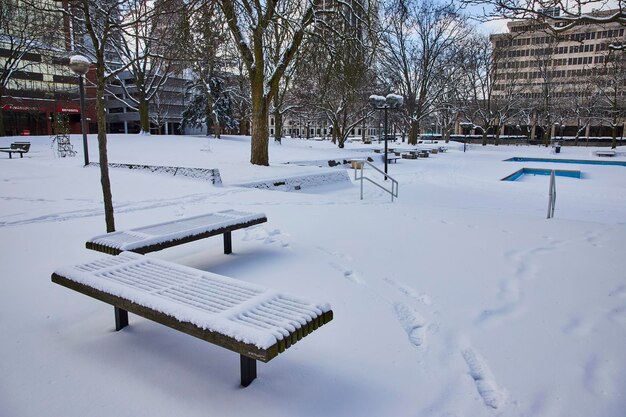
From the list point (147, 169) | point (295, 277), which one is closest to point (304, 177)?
point (147, 169)

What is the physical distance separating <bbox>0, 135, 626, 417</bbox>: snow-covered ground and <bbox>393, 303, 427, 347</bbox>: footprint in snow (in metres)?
0.02

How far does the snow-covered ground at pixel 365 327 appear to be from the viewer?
248cm

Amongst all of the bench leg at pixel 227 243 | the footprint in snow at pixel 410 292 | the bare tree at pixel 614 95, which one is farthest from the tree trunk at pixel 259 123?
the bare tree at pixel 614 95

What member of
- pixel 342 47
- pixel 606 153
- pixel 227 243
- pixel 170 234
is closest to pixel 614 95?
pixel 606 153

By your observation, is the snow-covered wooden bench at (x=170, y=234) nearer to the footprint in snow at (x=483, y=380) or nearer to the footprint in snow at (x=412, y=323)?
the footprint in snow at (x=412, y=323)

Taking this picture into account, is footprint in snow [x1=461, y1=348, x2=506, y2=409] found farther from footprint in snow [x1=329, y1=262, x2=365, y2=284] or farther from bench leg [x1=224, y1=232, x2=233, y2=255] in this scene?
bench leg [x1=224, y1=232, x2=233, y2=255]

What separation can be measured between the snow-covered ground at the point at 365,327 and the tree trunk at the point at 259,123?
25.3 ft

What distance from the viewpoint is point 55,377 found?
2629 millimetres

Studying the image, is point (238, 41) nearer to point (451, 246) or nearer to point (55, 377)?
point (451, 246)

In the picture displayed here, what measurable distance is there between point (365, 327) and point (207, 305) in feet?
4.42

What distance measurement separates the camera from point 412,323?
342 centimetres

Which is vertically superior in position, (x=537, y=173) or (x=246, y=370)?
(x=246, y=370)

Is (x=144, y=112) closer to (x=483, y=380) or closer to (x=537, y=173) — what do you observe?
(x=537, y=173)

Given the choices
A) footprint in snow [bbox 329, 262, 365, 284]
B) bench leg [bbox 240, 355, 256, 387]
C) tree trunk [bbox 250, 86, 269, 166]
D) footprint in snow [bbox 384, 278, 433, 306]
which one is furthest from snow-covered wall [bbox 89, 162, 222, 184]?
bench leg [bbox 240, 355, 256, 387]
